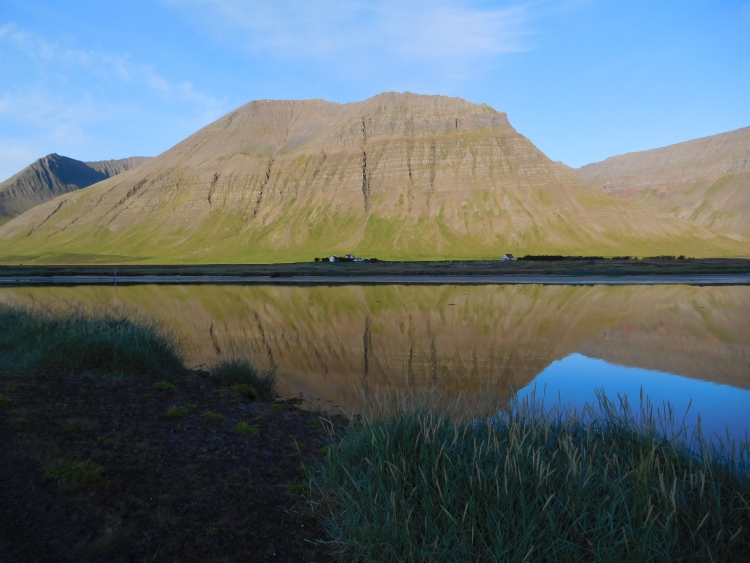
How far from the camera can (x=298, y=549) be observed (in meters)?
6.12

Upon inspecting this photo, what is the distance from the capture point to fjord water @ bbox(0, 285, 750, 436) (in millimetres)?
14281

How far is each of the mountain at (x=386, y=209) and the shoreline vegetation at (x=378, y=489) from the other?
124 metres

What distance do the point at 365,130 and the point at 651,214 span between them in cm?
9591

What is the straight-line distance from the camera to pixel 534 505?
18.6 feet

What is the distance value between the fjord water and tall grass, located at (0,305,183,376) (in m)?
2.39

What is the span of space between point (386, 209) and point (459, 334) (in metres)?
142

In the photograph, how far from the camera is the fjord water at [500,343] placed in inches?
562

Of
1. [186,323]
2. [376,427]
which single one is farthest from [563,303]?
[376,427]

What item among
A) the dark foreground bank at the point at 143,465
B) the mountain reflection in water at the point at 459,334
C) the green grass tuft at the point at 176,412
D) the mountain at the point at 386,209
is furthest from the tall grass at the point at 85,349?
the mountain at the point at 386,209

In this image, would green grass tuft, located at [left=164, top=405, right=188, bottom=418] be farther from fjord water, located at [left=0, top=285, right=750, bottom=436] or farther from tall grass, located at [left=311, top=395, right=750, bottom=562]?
tall grass, located at [left=311, top=395, right=750, bottom=562]

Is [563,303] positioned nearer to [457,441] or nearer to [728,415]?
[728,415]

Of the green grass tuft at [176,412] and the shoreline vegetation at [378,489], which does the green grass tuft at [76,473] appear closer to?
the shoreline vegetation at [378,489]

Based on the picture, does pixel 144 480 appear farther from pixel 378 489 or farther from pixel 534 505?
pixel 534 505

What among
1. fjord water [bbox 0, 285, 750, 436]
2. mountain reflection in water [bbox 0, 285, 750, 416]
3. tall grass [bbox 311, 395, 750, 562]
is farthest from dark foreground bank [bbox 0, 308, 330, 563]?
mountain reflection in water [bbox 0, 285, 750, 416]
